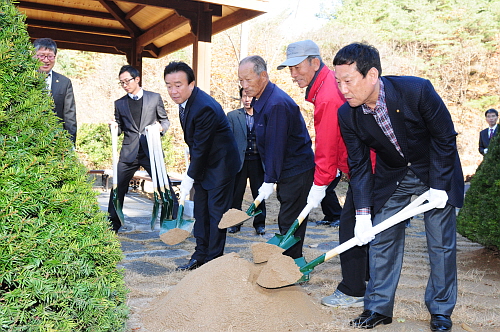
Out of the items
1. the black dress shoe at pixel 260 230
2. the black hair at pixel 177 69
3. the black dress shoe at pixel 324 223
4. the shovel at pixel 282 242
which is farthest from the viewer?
the black dress shoe at pixel 324 223

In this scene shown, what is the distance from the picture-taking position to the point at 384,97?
294 cm

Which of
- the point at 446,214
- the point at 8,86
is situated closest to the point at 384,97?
the point at 446,214

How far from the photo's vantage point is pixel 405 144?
297 cm

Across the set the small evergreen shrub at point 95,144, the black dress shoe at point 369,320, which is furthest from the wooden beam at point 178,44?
the black dress shoe at point 369,320

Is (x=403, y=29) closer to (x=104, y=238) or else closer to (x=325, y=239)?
(x=325, y=239)

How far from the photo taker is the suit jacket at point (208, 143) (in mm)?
4203

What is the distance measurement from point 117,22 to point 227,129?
7517 millimetres

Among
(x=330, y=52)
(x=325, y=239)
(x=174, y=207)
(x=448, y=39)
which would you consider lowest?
(x=325, y=239)

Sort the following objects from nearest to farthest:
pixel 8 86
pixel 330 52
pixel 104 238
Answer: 1. pixel 8 86
2. pixel 104 238
3. pixel 330 52

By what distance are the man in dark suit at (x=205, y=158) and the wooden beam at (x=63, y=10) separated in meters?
6.30

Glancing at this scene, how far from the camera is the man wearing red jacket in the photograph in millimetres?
3494

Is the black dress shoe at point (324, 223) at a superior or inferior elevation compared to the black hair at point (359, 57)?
inferior

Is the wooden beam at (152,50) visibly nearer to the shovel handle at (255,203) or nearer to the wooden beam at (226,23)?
the wooden beam at (226,23)

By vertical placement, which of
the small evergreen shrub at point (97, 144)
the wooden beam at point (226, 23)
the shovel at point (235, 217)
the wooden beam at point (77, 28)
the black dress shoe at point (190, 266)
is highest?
the wooden beam at point (77, 28)
